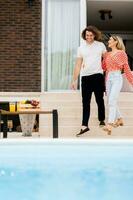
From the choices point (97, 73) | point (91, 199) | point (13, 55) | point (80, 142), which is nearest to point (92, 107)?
point (97, 73)

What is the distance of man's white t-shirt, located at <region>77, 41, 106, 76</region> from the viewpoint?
8.74 metres

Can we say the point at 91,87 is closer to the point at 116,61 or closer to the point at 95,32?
the point at 116,61

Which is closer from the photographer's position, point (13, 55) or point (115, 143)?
point (115, 143)

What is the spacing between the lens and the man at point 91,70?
862 cm

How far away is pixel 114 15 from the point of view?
1477 cm

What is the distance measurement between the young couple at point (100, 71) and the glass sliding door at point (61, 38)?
2.58 m

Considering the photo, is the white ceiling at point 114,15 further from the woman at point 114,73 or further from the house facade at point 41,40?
the woman at point 114,73

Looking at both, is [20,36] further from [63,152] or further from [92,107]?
[63,152]

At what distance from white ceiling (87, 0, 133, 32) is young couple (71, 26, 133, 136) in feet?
13.2

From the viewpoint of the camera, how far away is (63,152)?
18.9 ft

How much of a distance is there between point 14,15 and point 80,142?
7.10 m

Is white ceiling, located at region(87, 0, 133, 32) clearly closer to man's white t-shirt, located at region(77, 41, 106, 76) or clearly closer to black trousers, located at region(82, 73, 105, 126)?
man's white t-shirt, located at region(77, 41, 106, 76)

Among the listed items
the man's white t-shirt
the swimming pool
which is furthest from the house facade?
the swimming pool

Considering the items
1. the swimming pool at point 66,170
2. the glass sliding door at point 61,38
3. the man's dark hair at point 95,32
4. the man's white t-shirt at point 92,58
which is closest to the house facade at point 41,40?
the glass sliding door at point 61,38
